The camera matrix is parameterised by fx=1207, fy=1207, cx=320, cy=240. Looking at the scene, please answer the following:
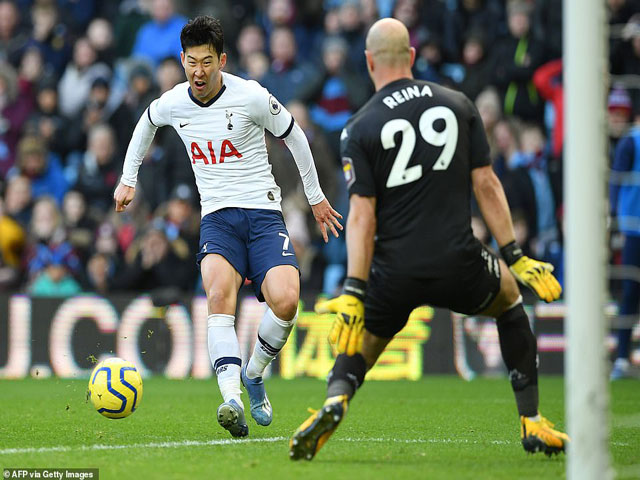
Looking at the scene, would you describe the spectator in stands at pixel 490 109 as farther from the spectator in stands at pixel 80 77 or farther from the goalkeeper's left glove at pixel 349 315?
the goalkeeper's left glove at pixel 349 315

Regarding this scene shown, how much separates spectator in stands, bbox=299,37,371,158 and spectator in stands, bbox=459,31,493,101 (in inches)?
49.8

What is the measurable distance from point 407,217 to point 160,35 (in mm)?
11914

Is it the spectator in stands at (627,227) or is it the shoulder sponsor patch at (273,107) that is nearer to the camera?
the shoulder sponsor patch at (273,107)

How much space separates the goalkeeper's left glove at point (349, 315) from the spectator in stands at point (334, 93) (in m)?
9.50

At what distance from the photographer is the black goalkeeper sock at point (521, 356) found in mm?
6465

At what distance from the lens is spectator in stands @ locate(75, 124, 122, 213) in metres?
16.4

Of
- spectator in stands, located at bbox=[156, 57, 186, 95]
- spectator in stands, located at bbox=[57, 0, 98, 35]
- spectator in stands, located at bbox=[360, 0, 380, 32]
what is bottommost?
spectator in stands, located at bbox=[156, 57, 186, 95]

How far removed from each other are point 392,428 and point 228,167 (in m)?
2.11

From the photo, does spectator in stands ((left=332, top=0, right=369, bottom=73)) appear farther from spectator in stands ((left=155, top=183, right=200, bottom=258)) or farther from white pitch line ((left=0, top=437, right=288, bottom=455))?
white pitch line ((left=0, top=437, right=288, bottom=455))

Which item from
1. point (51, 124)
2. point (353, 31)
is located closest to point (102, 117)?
point (51, 124)

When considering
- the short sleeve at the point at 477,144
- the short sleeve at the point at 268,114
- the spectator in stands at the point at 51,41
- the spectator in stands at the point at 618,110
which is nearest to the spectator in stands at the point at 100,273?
the spectator in stands at the point at 51,41

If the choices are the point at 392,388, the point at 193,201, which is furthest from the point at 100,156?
the point at 392,388

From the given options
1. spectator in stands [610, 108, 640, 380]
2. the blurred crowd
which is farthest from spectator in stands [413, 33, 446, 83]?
spectator in stands [610, 108, 640, 380]

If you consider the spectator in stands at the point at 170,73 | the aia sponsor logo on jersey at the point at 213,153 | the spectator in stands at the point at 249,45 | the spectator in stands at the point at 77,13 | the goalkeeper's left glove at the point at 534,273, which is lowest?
the goalkeeper's left glove at the point at 534,273
